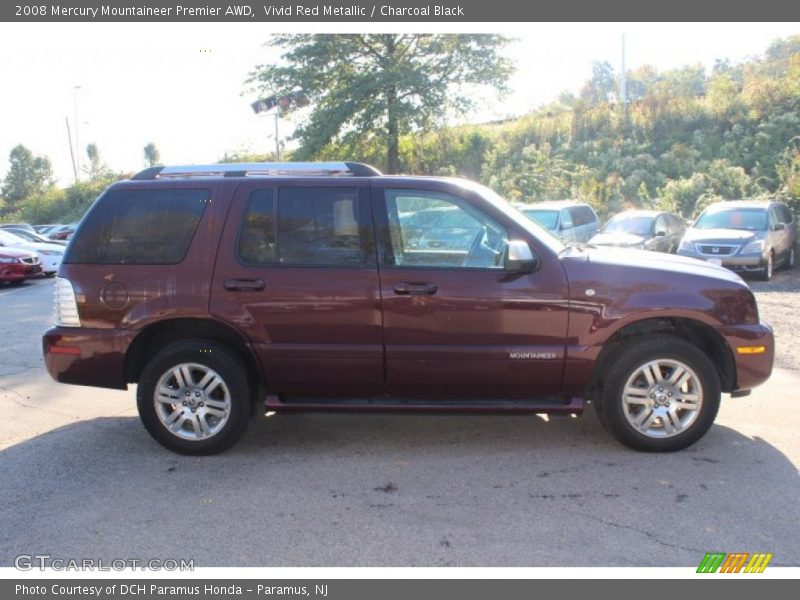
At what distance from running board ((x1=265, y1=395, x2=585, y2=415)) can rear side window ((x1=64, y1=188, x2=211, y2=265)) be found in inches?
51.5

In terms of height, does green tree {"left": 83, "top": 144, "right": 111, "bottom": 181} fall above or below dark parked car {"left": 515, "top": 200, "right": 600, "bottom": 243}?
above

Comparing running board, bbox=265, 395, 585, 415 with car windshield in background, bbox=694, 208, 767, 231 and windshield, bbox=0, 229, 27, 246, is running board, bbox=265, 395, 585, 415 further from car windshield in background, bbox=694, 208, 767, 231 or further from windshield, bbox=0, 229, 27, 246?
windshield, bbox=0, 229, 27, 246

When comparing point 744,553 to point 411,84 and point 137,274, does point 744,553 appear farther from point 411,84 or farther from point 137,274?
point 411,84

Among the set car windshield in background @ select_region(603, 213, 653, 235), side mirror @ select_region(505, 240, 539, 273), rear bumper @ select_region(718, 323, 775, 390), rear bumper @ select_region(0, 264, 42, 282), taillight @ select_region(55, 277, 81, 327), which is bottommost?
rear bumper @ select_region(0, 264, 42, 282)

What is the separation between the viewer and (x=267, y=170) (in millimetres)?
5145

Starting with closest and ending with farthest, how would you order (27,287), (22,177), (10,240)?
1. (27,287)
2. (10,240)
3. (22,177)

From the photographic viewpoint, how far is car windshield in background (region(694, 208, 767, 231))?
589 inches

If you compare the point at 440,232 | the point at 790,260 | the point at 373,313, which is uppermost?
the point at 440,232

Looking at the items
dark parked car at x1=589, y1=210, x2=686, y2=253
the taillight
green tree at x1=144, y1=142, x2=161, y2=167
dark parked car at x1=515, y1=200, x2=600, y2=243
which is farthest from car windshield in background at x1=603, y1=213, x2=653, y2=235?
green tree at x1=144, y1=142, x2=161, y2=167

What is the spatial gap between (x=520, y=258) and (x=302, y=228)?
1.52 metres

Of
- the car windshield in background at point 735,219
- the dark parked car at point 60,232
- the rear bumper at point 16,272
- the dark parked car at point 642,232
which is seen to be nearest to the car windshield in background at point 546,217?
the dark parked car at point 642,232

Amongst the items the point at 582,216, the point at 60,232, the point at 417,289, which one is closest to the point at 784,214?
the point at 582,216

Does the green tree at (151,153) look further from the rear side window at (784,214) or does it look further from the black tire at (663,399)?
the black tire at (663,399)

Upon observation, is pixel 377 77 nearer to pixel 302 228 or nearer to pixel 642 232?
pixel 642 232
